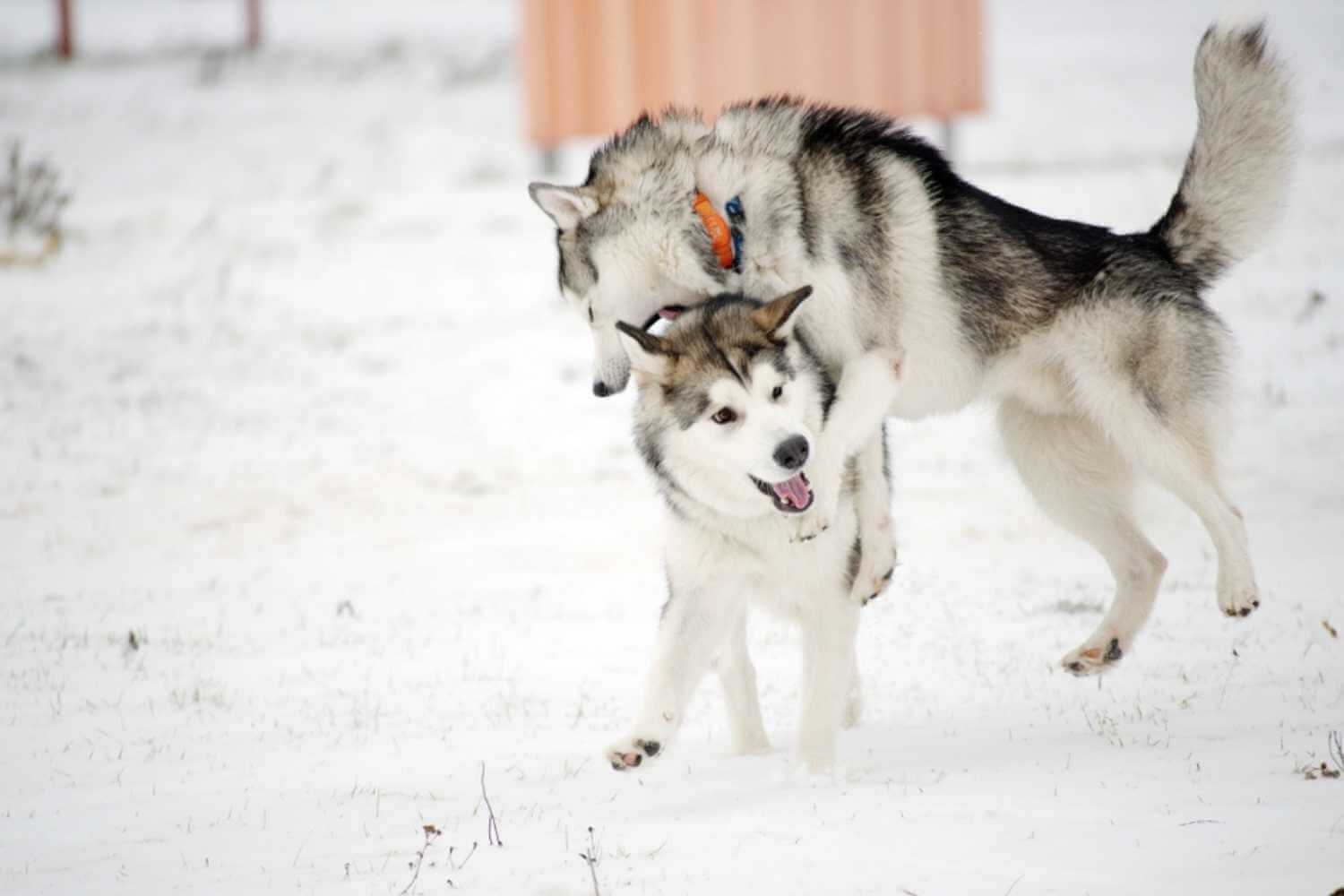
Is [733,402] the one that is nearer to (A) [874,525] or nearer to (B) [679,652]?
(A) [874,525]

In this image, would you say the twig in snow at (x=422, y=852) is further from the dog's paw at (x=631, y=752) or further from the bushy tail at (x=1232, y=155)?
the bushy tail at (x=1232, y=155)

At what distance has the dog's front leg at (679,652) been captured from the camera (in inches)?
170

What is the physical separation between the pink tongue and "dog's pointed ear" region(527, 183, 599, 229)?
3.94 feet

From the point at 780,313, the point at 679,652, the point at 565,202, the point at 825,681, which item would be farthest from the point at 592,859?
the point at 565,202

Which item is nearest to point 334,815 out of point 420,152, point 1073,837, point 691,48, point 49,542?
point 1073,837

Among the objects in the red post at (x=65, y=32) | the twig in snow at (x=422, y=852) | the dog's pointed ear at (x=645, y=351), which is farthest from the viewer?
the red post at (x=65, y=32)

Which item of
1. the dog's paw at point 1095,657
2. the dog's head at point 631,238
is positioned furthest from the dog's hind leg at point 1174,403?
the dog's head at point 631,238

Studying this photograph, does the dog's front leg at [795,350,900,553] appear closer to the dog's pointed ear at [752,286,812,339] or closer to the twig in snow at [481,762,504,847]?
the dog's pointed ear at [752,286,812,339]

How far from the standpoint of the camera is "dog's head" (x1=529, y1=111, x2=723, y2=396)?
4785 mm

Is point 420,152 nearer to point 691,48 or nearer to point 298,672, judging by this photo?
point 691,48

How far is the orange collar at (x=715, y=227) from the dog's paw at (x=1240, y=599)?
1.99 meters

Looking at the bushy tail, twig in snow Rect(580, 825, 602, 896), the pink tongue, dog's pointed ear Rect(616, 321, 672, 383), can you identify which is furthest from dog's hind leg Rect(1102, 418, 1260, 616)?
twig in snow Rect(580, 825, 602, 896)

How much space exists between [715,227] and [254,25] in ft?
78.5

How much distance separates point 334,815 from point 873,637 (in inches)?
106
